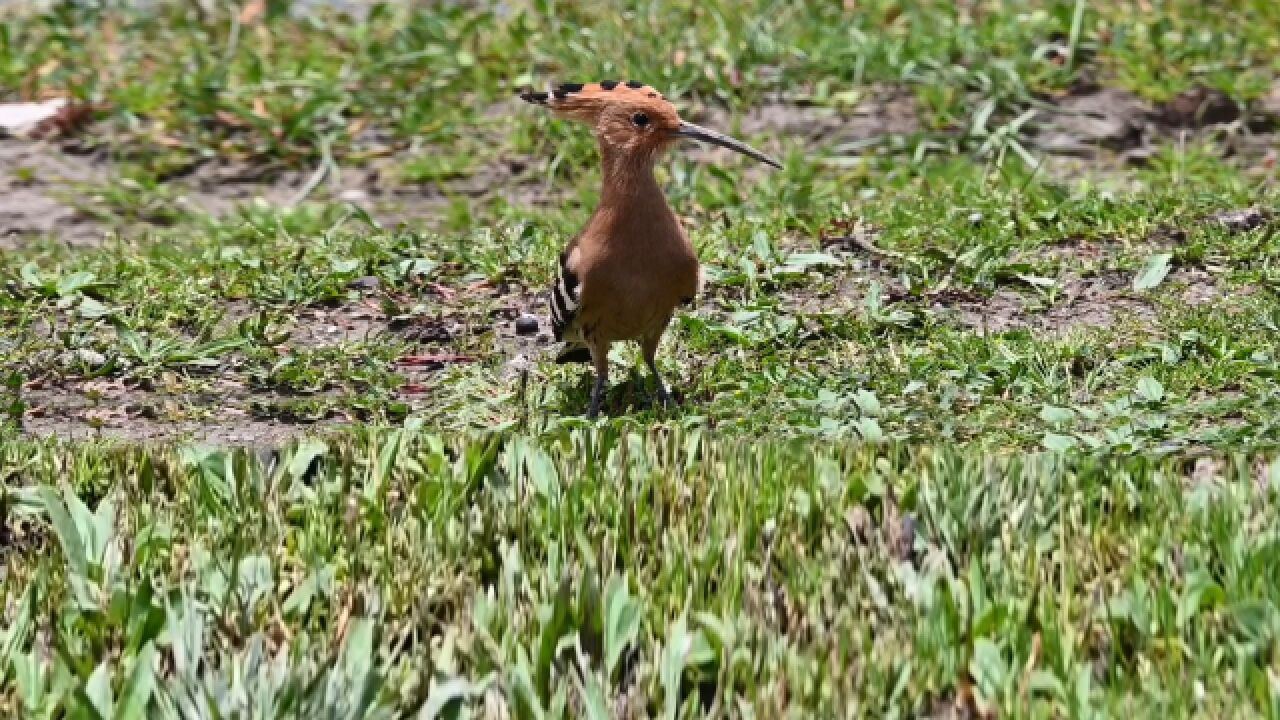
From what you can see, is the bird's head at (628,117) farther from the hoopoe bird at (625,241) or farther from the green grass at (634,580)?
the green grass at (634,580)

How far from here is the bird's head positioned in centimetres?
552

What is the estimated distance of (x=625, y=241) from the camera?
17.9ft

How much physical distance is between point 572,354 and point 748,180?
2.18 meters

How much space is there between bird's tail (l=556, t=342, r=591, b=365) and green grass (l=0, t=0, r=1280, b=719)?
0.15m

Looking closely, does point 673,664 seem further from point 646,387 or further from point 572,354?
point 572,354

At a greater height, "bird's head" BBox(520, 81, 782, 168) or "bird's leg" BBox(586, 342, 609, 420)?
"bird's head" BBox(520, 81, 782, 168)

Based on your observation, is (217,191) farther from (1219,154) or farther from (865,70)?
(1219,154)

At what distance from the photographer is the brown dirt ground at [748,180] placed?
20.8ft

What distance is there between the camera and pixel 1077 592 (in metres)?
4.10

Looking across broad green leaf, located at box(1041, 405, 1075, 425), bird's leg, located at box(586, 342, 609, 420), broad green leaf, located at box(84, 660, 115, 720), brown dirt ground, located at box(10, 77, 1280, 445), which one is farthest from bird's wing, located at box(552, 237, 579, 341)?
broad green leaf, located at box(84, 660, 115, 720)

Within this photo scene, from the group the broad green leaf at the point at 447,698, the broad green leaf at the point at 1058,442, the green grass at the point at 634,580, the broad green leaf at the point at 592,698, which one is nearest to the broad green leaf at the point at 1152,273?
the broad green leaf at the point at 1058,442

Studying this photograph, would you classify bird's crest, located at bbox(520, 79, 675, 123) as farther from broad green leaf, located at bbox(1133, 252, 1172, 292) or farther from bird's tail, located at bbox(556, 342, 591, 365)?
broad green leaf, located at bbox(1133, 252, 1172, 292)

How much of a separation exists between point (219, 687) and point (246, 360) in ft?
9.09

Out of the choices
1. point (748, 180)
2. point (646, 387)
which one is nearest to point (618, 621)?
point (646, 387)
